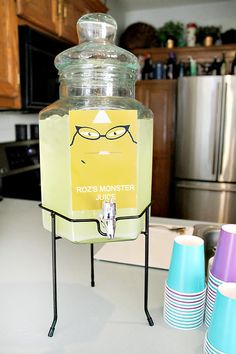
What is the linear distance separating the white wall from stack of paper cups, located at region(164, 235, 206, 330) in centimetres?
299

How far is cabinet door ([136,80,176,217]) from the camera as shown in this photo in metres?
3.07

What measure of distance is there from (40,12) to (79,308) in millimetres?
1463

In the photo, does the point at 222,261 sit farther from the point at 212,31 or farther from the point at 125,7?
the point at 125,7

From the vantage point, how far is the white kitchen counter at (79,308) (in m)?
0.55

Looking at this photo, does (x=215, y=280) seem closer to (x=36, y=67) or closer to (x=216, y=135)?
(x=36, y=67)

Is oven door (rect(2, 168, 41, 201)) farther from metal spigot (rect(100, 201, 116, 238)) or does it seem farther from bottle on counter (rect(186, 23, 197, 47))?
bottle on counter (rect(186, 23, 197, 47))

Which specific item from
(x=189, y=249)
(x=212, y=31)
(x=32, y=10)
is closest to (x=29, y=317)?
(x=189, y=249)

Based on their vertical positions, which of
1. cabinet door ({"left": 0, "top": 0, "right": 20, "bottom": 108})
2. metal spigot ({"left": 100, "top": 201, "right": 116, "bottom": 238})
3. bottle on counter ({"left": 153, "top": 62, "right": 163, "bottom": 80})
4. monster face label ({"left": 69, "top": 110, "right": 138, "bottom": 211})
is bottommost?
metal spigot ({"left": 100, "top": 201, "right": 116, "bottom": 238})

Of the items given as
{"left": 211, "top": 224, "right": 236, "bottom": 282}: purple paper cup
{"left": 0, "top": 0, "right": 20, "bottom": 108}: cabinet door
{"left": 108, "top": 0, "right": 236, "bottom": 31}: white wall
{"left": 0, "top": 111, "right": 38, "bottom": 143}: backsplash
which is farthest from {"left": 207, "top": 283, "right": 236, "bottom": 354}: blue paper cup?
{"left": 108, "top": 0, "right": 236, "bottom": 31}: white wall

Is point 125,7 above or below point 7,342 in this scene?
above

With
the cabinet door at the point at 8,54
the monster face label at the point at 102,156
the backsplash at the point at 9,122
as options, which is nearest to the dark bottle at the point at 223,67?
the backsplash at the point at 9,122

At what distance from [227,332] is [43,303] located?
1.28 feet

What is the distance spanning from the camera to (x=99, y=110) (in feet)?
1.63

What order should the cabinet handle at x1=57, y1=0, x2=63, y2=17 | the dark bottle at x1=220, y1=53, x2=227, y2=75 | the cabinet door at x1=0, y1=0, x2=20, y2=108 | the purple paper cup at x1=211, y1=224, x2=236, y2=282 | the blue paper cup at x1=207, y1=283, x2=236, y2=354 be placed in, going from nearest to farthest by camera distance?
1. the blue paper cup at x1=207, y1=283, x2=236, y2=354
2. the purple paper cup at x1=211, y1=224, x2=236, y2=282
3. the cabinet door at x1=0, y1=0, x2=20, y2=108
4. the cabinet handle at x1=57, y1=0, x2=63, y2=17
5. the dark bottle at x1=220, y1=53, x2=227, y2=75
